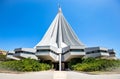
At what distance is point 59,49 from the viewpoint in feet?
148

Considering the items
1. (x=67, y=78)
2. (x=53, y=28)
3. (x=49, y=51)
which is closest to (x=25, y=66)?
(x=67, y=78)

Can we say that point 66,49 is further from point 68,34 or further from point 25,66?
point 25,66

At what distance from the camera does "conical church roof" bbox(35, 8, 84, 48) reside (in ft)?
154

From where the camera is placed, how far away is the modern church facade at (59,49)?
39906 millimetres

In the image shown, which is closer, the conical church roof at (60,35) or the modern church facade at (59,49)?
the modern church facade at (59,49)

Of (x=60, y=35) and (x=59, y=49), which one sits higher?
(x=60, y=35)

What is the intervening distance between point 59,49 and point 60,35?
21.5ft

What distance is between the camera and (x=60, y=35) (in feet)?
166

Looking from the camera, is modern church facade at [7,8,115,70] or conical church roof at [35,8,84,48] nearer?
modern church facade at [7,8,115,70]

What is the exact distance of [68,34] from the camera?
167 ft

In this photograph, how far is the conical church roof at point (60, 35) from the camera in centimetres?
4706

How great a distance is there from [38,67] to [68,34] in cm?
2412

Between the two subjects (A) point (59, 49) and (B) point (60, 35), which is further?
(B) point (60, 35)

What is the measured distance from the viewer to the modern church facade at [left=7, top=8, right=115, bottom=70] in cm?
3991
